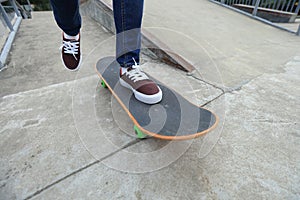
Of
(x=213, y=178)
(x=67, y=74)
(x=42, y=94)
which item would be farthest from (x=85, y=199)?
(x=67, y=74)

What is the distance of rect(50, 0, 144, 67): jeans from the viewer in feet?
3.42

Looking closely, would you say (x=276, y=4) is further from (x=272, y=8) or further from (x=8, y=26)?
(x=8, y=26)

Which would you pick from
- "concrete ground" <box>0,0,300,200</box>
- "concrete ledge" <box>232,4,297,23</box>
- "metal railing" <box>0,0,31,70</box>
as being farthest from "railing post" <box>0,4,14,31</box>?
"concrete ledge" <box>232,4,297,23</box>

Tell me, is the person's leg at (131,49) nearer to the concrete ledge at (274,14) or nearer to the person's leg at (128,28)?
the person's leg at (128,28)

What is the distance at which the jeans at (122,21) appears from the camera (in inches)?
41.1

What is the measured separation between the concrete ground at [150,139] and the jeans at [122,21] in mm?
385

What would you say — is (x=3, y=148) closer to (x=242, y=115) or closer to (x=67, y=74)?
(x=67, y=74)

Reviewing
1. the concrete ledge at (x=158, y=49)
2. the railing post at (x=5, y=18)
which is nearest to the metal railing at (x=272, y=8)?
the concrete ledge at (x=158, y=49)

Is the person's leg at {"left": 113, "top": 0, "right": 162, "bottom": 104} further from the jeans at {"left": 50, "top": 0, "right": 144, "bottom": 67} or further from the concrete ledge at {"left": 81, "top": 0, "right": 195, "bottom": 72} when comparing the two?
the concrete ledge at {"left": 81, "top": 0, "right": 195, "bottom": 72}

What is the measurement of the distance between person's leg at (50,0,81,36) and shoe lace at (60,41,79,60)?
69mm

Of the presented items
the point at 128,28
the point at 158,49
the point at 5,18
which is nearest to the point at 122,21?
the point at 128,28

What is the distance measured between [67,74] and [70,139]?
2.86ft

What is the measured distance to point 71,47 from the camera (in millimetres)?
1317

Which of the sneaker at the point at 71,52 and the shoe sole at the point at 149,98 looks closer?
the shoe sole at the point at 149,98
